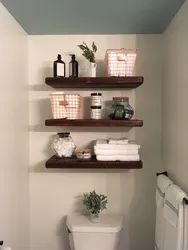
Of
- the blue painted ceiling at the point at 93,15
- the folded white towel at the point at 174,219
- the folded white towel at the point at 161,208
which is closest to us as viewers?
the folded white towel at the point at 174,219

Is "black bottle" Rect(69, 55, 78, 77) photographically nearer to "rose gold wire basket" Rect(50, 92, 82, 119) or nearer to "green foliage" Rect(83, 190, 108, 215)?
"rose gold wire basket" Rect(50, 92, 82, 119)

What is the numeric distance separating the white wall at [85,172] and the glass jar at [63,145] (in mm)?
170

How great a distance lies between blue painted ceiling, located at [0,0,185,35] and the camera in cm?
170

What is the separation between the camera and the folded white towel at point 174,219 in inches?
61.8

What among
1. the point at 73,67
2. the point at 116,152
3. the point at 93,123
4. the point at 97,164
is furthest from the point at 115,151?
the point at 73,67

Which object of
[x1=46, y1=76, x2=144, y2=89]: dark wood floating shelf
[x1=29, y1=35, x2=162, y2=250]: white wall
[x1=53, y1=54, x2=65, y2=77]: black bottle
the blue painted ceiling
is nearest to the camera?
the blue painted ceiling

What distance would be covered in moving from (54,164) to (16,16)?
1.10 m

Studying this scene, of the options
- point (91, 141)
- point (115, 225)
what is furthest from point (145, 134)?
point (115, 225)

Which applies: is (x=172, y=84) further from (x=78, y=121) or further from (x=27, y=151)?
(x=27, y=151)

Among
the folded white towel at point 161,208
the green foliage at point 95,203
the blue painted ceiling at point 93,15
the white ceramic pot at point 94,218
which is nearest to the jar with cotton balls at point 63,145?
the green foliage at point 95,203

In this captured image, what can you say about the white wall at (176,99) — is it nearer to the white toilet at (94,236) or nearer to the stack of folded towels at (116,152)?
the stack of folded towels at (116,152)

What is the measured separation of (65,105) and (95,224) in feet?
3.20

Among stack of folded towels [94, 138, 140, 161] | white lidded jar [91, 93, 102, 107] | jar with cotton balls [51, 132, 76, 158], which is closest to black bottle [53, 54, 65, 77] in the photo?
white lidded jar [91, 93, 102, 107]

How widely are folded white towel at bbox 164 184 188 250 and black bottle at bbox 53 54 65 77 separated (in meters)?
1.16
